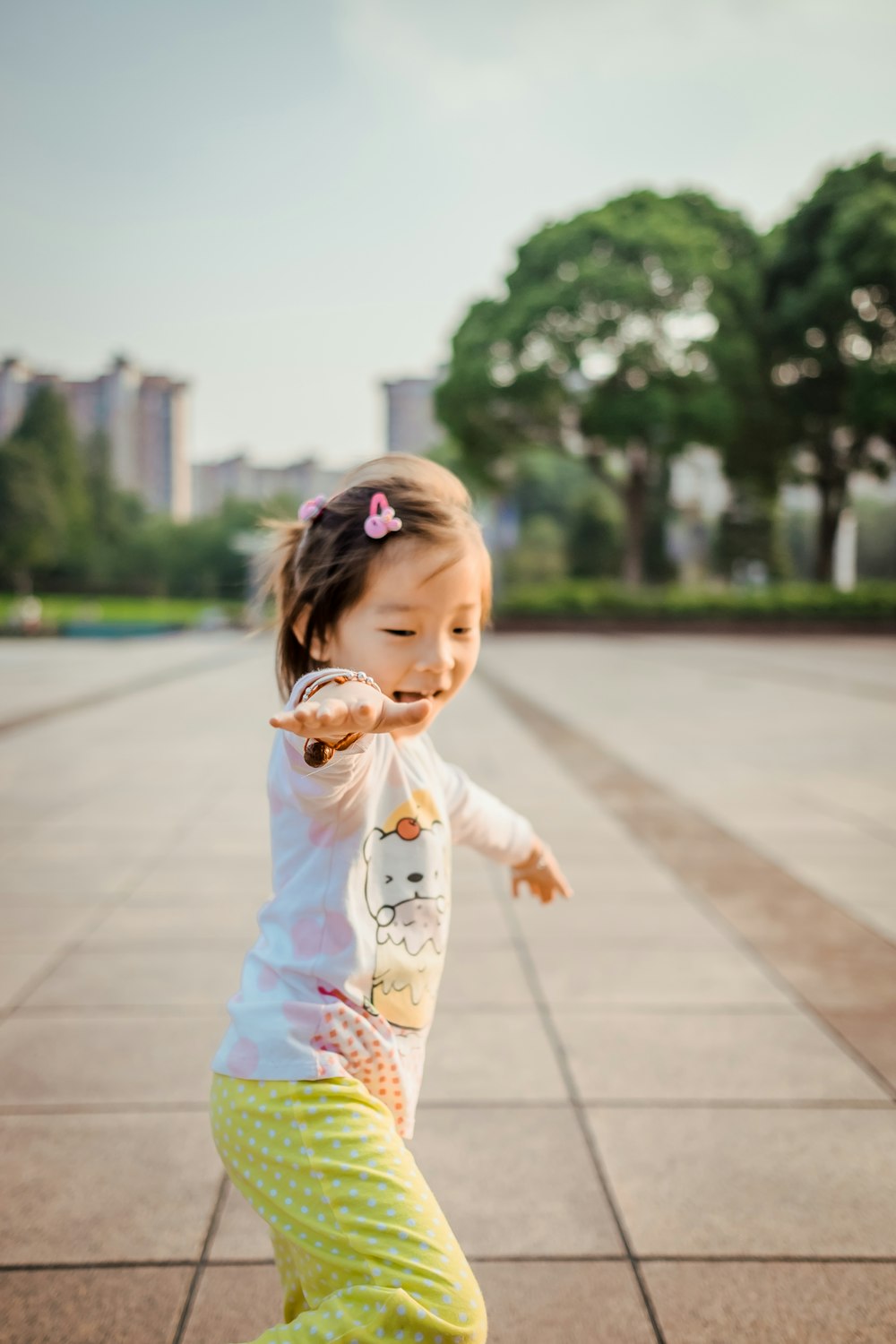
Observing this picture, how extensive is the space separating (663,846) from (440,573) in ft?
12.8

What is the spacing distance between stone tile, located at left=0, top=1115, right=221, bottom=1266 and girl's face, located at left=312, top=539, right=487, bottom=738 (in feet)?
3.89

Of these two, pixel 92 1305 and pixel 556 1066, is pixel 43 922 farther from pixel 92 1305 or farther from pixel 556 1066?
pixel 92 1305

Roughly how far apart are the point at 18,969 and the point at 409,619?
2.53 meters

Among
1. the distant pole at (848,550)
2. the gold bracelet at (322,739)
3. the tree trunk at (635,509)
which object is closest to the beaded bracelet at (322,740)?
the gold bracelet at (322,739)

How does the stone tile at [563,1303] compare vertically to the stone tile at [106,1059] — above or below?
above

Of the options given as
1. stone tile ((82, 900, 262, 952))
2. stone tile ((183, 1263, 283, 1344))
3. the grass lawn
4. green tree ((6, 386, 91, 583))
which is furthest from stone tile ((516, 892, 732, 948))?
green tree ((6, 386, 91, 583))

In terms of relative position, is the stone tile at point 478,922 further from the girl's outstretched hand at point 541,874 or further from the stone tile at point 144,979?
the girl's outstretched hand at point 541,874

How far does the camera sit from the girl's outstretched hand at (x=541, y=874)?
196cm

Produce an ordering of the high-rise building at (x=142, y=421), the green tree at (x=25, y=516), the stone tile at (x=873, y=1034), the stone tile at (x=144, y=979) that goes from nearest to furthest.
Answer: the stone tile at (x=873, y=1034) → the stone tile at (x=144, y=979) → the green tree at (x=25, y=516) → the high-rise building at (x=142, y=421)

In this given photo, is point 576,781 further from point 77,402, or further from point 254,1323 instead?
point 77,402

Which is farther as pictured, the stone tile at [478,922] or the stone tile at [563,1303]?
the stone tile at [478,922]

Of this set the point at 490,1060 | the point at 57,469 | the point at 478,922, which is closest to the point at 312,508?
the point at 490,1060

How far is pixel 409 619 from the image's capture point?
151 centimetres

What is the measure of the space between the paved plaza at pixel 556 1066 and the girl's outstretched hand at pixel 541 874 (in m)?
0.65
